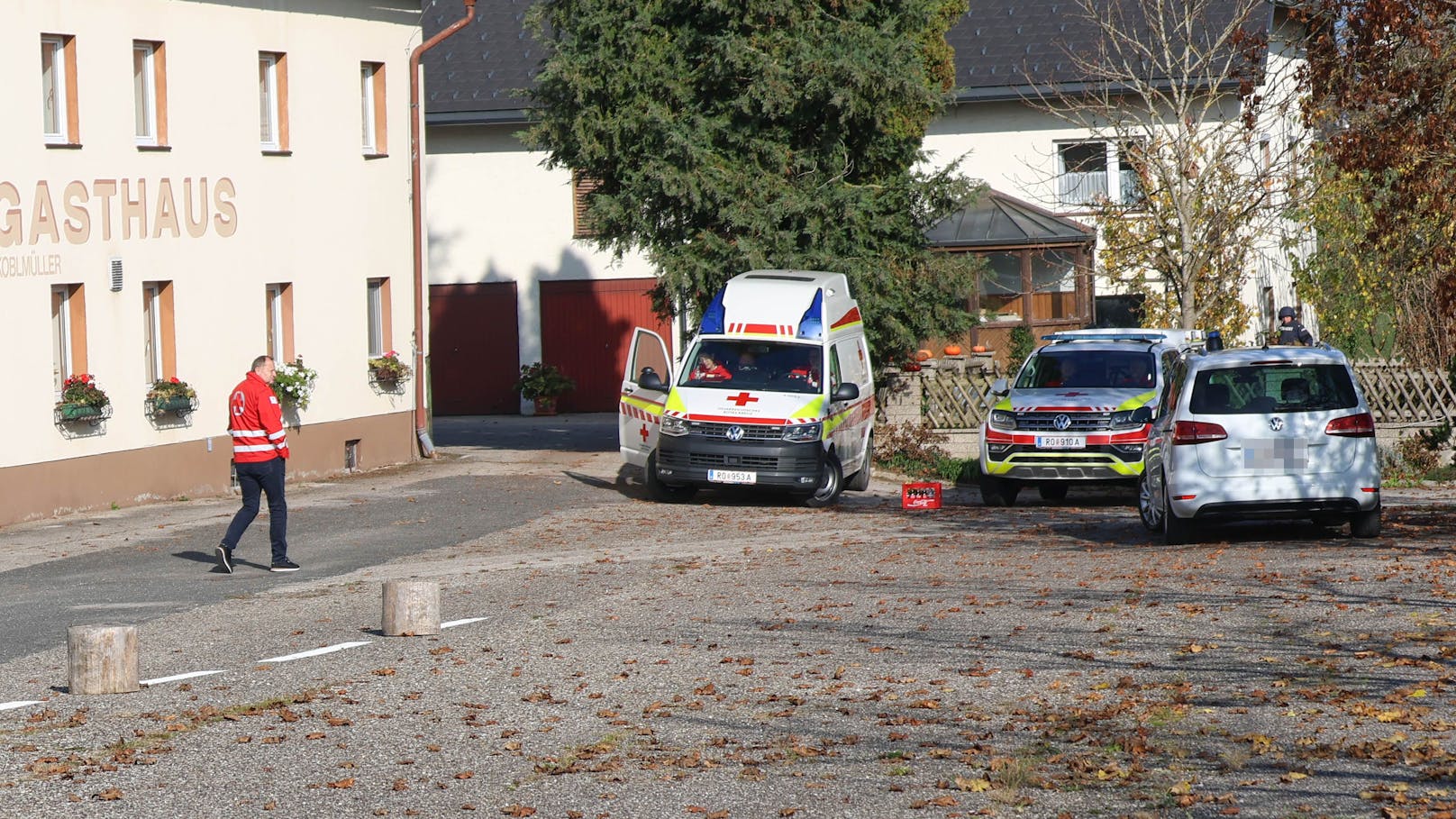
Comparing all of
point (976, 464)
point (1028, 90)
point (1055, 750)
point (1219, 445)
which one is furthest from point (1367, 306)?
point (1055, 750)

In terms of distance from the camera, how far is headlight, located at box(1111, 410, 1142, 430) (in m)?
20.4

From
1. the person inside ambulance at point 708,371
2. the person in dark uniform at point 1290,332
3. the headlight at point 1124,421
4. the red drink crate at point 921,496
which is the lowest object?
the red drink crate at point 921,496

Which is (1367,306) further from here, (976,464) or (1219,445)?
(1219,445)

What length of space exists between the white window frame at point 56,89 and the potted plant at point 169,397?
309 cm

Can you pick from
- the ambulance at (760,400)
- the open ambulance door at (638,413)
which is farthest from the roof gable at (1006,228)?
the open ambulance door at (638,413)

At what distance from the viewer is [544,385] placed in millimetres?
37438

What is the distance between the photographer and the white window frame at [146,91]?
22.8m

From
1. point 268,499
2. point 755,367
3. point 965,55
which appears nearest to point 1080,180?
point 965,55

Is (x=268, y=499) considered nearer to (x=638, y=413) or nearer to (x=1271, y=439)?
(x=638, y=413)

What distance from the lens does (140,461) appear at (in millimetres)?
22141

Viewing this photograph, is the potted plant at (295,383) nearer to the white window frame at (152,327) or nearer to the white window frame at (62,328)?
the white window frame at (152,327)

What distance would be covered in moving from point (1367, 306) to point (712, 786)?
27784mm

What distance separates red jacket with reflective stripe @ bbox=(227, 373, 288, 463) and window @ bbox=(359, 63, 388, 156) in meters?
11.9

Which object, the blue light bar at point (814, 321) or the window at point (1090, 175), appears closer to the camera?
the blue light bar at point (814, 321)
